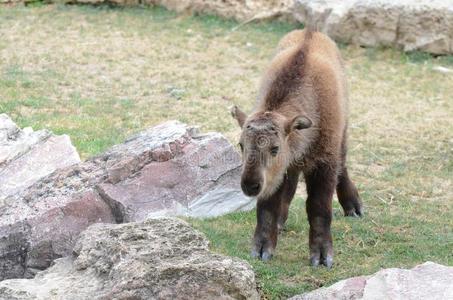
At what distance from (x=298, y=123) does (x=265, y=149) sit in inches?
14.8

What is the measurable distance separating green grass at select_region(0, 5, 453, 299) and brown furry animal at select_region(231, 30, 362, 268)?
32cm

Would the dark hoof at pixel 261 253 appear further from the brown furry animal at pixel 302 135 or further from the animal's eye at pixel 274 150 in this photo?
the animal's eye at pixel 274 150

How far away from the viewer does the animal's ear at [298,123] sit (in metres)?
7.19

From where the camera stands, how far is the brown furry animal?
7.23 metres

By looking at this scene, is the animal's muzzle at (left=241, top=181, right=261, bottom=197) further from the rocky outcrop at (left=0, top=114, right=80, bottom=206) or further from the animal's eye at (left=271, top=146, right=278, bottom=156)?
the rocky outcrop at (left=0, top=114, right=80, bottom=206)

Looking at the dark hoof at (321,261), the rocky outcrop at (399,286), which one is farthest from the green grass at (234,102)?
the rocky outcrop at (399,286)

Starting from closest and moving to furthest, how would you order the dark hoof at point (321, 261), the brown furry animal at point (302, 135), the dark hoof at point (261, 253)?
the brown furry animal at point (302, 135)
the dark hoof at point (321, 261)
the dark hoof at point (261, 253)

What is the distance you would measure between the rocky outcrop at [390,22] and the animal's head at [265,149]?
294 inches

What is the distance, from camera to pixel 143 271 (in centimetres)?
579

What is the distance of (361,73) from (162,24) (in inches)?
153

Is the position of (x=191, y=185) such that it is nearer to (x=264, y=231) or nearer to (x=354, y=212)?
(x=264, y=231)

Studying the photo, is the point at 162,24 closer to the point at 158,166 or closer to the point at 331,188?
the point at 158,166

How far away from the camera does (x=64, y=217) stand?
777 cm

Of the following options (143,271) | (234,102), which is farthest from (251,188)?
(234,102)
